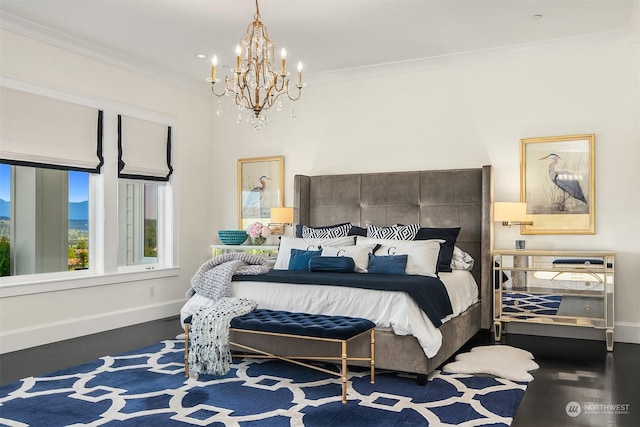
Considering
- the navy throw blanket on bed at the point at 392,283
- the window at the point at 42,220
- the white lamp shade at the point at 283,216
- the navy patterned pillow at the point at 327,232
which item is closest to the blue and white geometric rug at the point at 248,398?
the navy throw blanket on bed at the point at 392,283

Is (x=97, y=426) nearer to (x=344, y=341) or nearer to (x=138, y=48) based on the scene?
(x=344, y=341)

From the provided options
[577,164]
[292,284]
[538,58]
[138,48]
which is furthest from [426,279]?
[138,48]

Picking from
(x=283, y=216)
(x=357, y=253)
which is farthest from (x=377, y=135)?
(x=357, y=253)

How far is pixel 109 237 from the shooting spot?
5617mm

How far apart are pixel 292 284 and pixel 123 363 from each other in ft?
4.71

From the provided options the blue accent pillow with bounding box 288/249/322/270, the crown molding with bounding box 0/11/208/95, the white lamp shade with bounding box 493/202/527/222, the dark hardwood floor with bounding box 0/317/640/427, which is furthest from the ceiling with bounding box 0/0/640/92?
the dark hardwood floor with bounding box 0/317/640/427

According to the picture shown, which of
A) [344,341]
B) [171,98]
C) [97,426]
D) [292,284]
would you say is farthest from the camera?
[171,98]

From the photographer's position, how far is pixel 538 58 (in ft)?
17.5

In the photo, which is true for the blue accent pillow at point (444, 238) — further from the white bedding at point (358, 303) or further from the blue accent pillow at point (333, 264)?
the blue accent pillow at point (333, 264)

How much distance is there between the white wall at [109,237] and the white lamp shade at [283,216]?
4.05 ft

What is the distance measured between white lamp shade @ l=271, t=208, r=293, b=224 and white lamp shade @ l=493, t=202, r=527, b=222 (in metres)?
2.32

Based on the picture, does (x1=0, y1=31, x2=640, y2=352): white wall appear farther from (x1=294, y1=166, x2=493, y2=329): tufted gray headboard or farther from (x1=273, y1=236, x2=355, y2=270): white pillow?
(x1=273, y1=236, x2=355, y2=270): white pillow

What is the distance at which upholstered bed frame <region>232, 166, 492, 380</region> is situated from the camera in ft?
16.9

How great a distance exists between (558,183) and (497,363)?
2.06 meters
